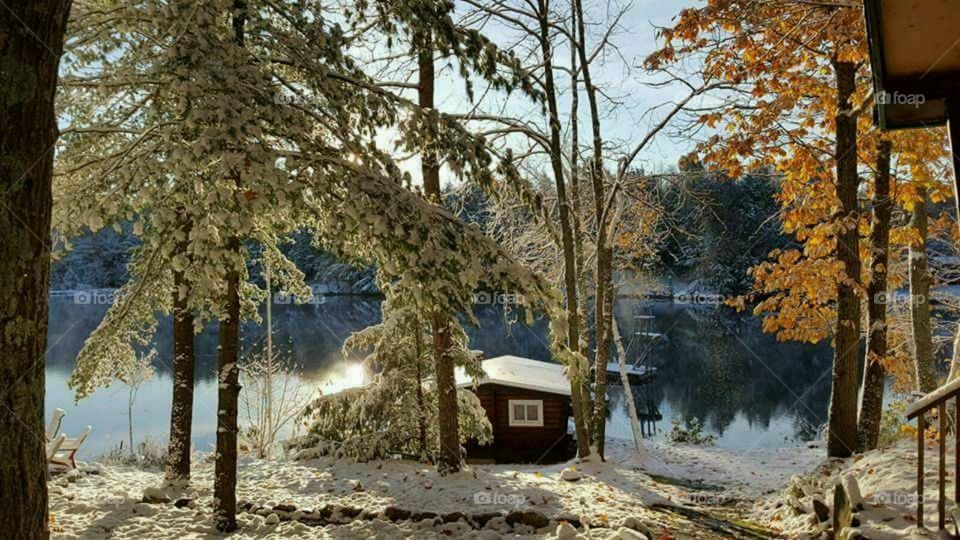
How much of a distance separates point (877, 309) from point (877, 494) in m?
4.68

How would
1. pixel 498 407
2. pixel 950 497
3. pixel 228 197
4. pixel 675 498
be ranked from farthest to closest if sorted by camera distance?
pixel 498 407, pixel 675 498, pixel 950 497, pixel 228 197

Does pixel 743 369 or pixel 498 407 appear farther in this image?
pixel 743 369

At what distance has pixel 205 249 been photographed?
433cm

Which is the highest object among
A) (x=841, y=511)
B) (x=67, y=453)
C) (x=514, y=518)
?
(x=841, y=511)

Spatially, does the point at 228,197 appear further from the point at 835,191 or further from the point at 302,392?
the point at 302,392

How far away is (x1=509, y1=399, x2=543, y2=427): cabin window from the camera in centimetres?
1806

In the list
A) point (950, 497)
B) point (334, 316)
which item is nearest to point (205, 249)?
point (950, 497)

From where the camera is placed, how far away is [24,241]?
2.89 metres

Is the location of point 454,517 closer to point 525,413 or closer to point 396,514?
point 396,514

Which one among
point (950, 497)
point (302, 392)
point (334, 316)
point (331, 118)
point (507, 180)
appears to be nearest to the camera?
point (950, 497)

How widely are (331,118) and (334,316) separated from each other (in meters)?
48.3

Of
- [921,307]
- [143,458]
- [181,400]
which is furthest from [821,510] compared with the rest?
[143,458]

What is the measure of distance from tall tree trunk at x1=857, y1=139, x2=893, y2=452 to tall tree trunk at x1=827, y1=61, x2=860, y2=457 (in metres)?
0.37

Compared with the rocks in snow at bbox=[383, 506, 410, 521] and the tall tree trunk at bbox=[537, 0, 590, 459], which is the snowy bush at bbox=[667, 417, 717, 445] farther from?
the rocks in snow at bbox=[383, 506, 410, 521]
